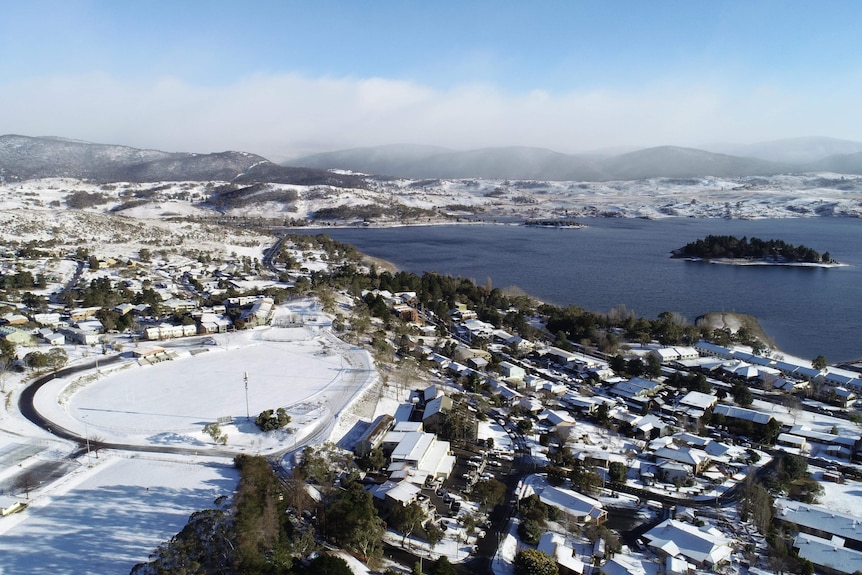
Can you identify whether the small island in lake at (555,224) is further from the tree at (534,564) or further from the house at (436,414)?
the tree at (534,564)

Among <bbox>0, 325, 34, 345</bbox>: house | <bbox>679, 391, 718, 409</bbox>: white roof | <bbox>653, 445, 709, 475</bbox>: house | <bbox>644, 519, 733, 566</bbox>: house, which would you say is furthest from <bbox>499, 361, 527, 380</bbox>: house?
<bbox>0, 325, 34, 345</bbox>: house

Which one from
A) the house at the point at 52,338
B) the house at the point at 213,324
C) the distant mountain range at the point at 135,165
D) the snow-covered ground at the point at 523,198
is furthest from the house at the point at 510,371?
the distant mountain range at the point at 135,165

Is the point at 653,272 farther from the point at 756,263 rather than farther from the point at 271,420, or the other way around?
the point at 271,420

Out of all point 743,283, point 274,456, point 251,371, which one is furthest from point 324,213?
point 274,456

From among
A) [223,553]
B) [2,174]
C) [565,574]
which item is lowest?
[565,574]

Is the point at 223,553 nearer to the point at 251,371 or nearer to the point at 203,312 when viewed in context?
the point at 251,371

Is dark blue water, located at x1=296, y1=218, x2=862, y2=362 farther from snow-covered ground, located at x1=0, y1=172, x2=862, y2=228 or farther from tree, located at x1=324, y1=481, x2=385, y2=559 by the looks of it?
tree, located at x1=324, y1=481, x2=385, y2=559
